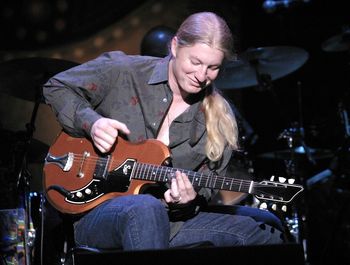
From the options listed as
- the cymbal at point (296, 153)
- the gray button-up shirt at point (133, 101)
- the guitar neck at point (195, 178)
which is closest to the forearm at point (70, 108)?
the gray button-up shirt at point (133, 101)

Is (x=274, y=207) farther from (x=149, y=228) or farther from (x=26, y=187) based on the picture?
(x=26, y=187)

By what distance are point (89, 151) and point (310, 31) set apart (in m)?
3.21

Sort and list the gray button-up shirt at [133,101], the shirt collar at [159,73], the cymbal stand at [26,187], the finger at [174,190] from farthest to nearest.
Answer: the cymbal stand at [26,187]
the shirt collar at [159,73]
the gray button-up shirt at [133,101]
the finger at [174,190]

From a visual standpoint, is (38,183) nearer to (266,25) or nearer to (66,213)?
(66,213)

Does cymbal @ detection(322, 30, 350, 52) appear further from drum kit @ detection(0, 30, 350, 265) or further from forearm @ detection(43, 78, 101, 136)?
forearm @ detection(43, 78, 101, 136)

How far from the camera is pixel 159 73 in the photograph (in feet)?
8.63

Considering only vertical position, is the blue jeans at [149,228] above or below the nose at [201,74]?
below

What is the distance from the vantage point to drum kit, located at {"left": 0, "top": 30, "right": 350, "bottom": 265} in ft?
9.85

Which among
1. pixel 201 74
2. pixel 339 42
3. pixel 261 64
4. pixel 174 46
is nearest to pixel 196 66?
pixel 201 74

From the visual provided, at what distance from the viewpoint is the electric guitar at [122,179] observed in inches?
88.9

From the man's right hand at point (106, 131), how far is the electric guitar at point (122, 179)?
3.8 inches

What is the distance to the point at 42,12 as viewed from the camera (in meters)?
4.12

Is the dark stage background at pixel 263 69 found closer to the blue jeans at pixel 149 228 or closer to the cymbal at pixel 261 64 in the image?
the cymbal at pixel 261 64

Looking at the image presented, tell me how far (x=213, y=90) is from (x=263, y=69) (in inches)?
62.9
